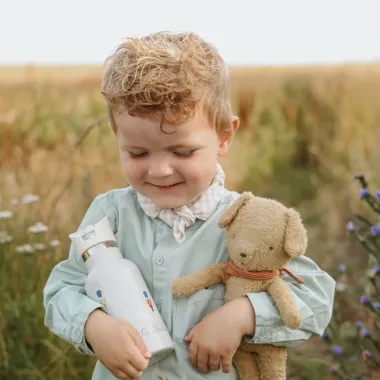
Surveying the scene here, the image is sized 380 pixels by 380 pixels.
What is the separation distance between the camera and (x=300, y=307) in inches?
80.2

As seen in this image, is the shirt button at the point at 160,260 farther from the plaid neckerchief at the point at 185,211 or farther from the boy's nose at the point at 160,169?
the boy's nose at the point at 160,169

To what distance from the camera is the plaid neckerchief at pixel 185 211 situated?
2.09 metres

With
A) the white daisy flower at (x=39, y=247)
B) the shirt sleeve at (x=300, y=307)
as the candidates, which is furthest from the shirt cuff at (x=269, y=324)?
the white daisy flower at (x=39, y=247)

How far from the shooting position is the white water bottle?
77.4 inches

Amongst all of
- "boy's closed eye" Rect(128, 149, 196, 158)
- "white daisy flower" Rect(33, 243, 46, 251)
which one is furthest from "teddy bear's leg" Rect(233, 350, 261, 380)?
"white daisy flower" Rect(33, 243, 46, 251)

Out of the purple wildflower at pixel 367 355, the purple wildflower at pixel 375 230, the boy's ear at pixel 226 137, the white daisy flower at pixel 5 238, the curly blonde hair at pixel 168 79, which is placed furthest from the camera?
the white daisy flower at pixel 5 238

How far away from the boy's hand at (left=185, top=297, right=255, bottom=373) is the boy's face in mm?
321

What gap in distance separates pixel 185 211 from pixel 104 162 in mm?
2471

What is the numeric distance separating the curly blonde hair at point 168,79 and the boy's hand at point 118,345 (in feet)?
1.81

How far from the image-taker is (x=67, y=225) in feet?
13.2

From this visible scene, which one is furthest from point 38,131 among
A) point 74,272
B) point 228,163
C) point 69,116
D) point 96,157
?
point 74,272

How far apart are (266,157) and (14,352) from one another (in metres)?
3.84

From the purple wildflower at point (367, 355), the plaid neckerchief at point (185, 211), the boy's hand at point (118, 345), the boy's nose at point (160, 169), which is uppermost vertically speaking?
the boy's nose at point (160, 169)

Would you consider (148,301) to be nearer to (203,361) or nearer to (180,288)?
(180,288)
